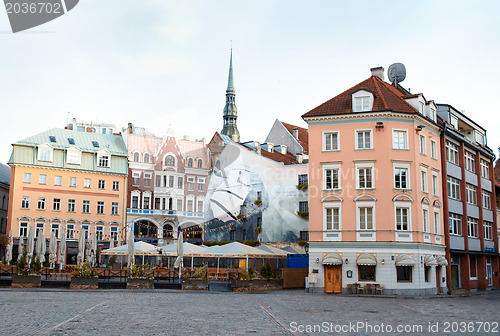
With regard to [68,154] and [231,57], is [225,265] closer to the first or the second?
[68,154]

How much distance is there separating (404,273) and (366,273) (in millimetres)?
2473

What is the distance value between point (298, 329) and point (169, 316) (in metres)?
4.99

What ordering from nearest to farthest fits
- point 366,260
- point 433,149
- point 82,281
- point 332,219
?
1. point 82,281
2. point 366,260
3. point 332,219
4. point 433,149

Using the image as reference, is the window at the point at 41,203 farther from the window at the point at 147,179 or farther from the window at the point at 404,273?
the window at the point at 404,273

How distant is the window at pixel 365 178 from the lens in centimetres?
3841

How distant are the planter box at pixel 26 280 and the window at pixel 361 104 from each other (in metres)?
23.5

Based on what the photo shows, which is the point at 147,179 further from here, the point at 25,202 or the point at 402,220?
the point at 402,220

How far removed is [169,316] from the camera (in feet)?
Result: 64.2

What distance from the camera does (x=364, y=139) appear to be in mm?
39031

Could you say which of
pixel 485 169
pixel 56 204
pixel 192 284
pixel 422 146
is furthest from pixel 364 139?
pixel 56 204

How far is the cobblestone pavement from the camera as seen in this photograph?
1616 centimetres

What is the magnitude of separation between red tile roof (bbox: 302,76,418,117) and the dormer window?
33 cm

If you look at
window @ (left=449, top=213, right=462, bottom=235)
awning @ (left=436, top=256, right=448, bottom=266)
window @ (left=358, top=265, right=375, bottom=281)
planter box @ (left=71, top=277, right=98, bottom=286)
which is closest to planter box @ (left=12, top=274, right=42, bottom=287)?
planter box @ (left=71, top=277, right=98, bottom=286)

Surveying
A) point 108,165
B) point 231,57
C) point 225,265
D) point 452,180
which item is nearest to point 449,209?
point 452,180
